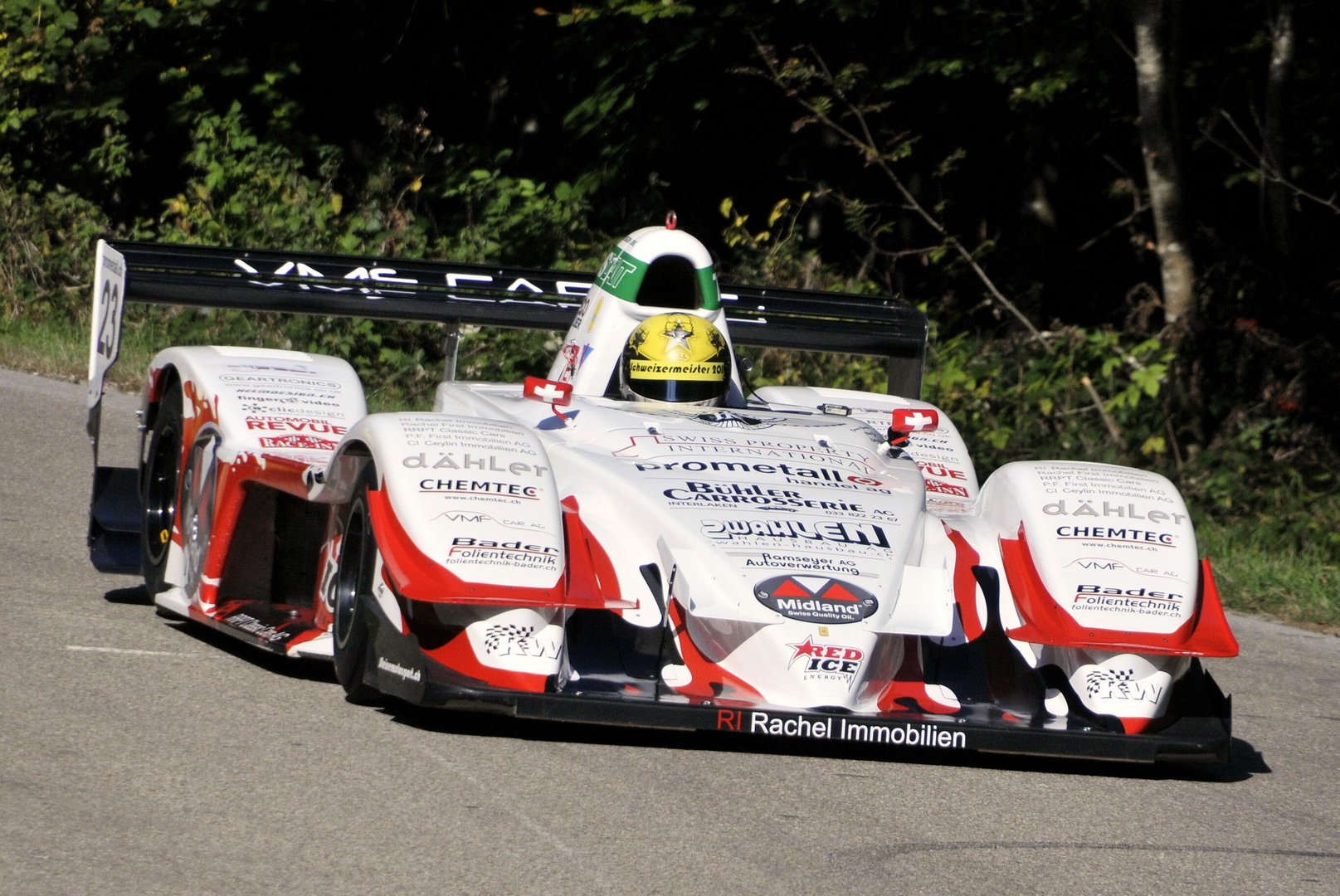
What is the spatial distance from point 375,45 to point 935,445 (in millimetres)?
14956

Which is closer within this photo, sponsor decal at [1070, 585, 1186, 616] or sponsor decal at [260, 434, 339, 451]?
sponsor decal at [1070, 585, 1186, 616]

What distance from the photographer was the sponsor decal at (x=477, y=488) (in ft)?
17.7

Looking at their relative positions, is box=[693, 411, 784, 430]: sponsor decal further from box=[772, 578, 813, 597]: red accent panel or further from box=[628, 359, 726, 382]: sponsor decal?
box=[772, 578, 813, 597]: red accent panel

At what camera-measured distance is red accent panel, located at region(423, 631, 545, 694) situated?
521 centimetres

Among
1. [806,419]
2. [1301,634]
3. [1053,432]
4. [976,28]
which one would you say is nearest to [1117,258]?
[976,28]

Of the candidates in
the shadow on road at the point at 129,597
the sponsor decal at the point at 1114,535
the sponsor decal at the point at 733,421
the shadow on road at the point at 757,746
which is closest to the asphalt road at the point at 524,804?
the shadow on road at the point at 757,746

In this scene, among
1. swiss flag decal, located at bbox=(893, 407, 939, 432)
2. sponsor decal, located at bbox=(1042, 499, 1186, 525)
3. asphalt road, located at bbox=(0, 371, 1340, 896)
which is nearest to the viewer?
asphalt road, located at bbox=(0, 371, 1340, 896)

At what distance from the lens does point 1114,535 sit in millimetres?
5840

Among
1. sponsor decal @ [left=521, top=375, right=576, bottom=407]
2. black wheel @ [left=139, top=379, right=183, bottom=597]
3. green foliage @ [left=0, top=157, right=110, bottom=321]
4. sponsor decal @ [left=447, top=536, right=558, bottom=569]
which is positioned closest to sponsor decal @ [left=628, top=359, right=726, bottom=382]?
sponsor decal @ [left=521, top=375, right=576, bottom=407]

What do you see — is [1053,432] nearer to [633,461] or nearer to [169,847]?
[633,461]

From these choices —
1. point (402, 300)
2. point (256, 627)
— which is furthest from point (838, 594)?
point (402, 300)

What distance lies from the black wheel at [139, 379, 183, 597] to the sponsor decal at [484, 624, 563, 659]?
8.17ft

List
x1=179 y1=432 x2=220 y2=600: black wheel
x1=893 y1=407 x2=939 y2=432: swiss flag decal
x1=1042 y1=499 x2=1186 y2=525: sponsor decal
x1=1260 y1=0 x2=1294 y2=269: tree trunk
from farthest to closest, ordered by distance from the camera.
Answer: x1=1260 y1=0 x2=1294 y2=269: tree trunk → x1=179 y1=432 x2=220 y2=600: black wheel → x1=893 y1=407 x2=939 y2=432: swiss flag decal → x1=1042 y1=499 x2=1186 y2=525: sponsor decal

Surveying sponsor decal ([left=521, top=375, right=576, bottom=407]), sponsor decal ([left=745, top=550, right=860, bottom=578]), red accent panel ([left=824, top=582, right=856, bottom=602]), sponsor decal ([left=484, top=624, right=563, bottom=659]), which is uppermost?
sponsor decal ([left=521, top=375, right=576, bottom=407])
